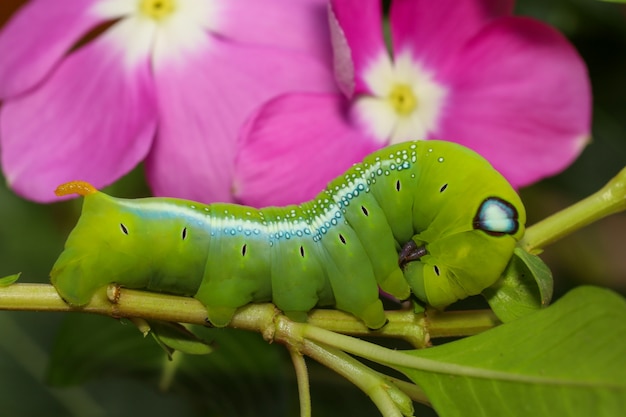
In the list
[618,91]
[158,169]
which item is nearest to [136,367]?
[158,169]

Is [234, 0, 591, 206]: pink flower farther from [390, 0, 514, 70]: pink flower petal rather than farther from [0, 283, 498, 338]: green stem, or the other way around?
[0, 283, 498, 338]: green stem

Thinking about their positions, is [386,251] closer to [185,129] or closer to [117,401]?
[185,129]

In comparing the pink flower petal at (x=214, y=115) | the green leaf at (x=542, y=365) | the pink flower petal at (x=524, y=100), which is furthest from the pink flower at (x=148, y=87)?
the green leaf at (x=542, y=365)

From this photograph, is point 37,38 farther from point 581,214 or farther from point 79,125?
point 581,214

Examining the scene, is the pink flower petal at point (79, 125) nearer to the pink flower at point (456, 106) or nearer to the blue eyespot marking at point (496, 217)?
the pink flower at point (456, 106)

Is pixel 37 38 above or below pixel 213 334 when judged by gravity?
above

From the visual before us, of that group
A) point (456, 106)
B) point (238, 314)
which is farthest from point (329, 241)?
point (456, 106)
